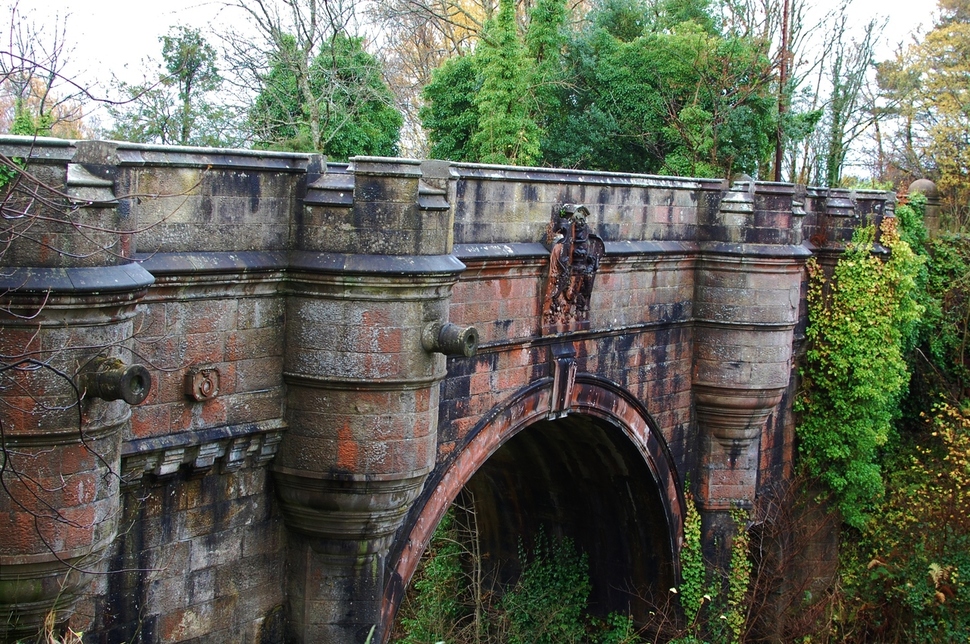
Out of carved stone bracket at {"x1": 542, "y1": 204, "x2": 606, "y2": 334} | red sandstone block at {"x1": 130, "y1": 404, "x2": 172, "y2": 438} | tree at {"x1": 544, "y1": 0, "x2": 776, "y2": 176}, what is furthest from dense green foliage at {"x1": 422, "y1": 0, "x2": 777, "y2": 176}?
red sandstone block at {"x1": 130, "y1": 404, "x2": 172, "y2": 438}

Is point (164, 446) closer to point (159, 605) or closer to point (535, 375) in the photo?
point (159, 605)

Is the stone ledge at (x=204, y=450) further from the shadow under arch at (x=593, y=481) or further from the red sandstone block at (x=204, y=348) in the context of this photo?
the shadow under arch at (x=593, y=481)

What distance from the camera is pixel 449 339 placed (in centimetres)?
951

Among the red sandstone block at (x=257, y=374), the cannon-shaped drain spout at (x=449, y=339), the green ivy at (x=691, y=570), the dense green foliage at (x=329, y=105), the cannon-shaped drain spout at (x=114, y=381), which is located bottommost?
the green ivy at (x=691, y=570)

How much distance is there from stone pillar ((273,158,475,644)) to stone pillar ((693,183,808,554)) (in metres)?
6.46

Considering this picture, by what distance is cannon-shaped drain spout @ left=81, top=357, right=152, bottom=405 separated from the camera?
282 inches

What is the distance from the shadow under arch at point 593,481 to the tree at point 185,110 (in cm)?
818

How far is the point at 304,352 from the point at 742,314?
7.64m

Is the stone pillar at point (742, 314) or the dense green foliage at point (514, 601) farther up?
Result: the stone pillar at point (742, 314)

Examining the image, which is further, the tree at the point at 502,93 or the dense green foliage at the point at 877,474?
the tree at the point at 502,93

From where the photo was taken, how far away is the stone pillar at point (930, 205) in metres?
24.1

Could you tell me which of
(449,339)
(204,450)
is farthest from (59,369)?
(449,339)

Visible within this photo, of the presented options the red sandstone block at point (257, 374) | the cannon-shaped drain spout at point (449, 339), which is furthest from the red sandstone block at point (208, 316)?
the cannon-shaped drain spout at point (449, 339)

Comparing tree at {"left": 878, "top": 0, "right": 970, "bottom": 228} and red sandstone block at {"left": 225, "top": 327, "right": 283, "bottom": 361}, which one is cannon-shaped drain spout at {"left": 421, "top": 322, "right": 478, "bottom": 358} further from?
tree at {"left": 878, "top": 0, "right": 970, "bottom": 228}
